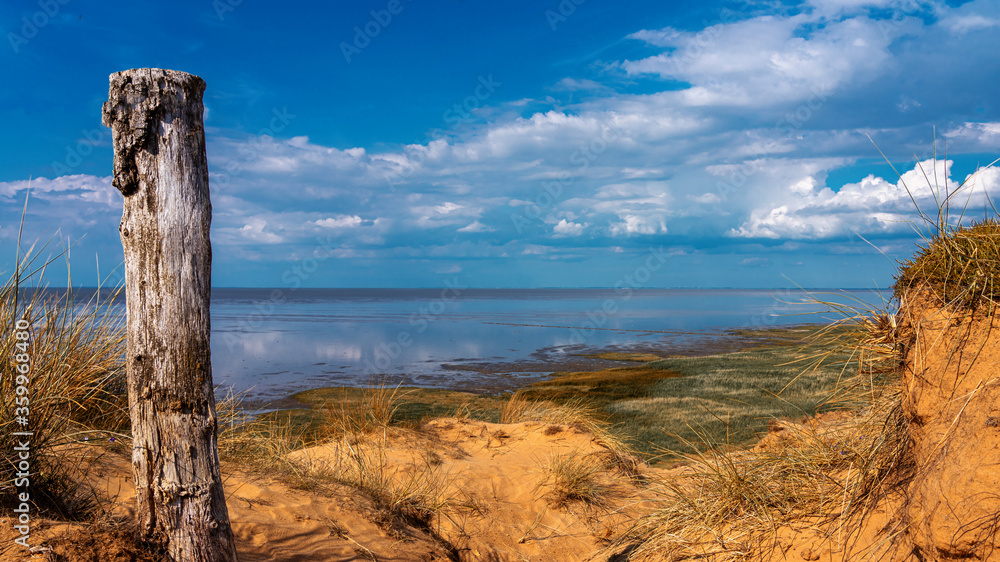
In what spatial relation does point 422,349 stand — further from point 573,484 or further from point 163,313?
point 163,313

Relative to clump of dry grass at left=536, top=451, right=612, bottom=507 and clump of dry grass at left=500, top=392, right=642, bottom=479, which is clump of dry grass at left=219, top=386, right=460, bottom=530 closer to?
clump of dry grass at left=536, top=451, right=612, bottom=507

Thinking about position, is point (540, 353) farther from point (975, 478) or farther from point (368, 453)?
point (975, 478)

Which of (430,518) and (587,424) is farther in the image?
(587,424)

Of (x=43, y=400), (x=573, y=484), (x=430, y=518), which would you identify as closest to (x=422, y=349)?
(x=573, y=484)

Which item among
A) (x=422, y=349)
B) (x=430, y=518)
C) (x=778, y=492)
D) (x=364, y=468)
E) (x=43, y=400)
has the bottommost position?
(x=422, y=349)

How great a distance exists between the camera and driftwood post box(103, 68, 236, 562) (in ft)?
9.72

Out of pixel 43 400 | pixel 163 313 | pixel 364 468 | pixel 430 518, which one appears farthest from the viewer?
pixel 364 468

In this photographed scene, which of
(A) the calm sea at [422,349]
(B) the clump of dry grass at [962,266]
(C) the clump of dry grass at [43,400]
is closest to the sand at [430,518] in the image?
(C) the clump of dry grass at [43,400]

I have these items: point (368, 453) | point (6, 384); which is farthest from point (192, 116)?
point (368, 453)

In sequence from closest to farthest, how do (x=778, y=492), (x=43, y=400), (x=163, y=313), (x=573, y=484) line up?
(x=163, y=313)
(x=43, y=400)
(x=778, y=492)
(x=573, y=484)

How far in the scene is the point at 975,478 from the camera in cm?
281

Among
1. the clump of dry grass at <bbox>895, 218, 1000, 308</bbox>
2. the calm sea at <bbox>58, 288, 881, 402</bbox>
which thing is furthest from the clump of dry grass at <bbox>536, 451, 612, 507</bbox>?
the clump of dry grass at <bbox>895, 218, 1000, 308</bbox>

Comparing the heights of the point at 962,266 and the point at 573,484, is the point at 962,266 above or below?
above

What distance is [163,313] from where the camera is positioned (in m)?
2.97
